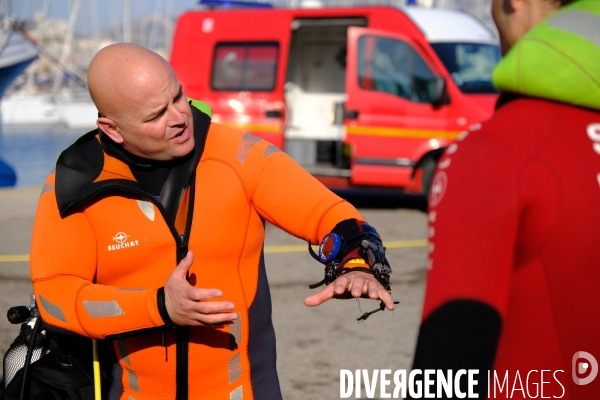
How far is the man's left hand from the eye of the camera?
194 cm

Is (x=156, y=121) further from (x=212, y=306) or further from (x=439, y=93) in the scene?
(x=439, y=93)

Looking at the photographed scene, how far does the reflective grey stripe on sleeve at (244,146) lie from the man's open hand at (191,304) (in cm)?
48

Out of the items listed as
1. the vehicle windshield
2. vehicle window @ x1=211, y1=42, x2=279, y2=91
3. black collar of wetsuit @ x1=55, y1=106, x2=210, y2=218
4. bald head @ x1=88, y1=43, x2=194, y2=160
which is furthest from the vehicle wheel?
bald head @ x1=88, y1=43, x2=194, y2=160

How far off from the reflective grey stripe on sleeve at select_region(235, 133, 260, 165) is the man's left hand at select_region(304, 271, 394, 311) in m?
0.60

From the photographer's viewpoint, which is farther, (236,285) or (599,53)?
(236,285)

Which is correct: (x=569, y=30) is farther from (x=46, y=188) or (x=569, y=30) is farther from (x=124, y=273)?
(x=46, y=188)

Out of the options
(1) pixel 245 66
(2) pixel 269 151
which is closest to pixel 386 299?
(2) pixel 269 151

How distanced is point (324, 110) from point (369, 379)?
843cm

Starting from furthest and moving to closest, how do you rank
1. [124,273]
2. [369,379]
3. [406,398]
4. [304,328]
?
[304,328] → [369,379] → [124,273] → [406,398]

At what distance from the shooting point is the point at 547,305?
135 cm

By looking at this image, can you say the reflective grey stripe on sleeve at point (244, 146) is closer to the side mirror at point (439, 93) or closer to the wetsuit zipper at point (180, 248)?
the wetsuit zipper at point (180, 248)

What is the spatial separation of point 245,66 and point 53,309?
29.0 feet

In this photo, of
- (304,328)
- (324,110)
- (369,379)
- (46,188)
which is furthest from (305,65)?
(46,188)

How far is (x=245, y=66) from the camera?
1080 cm
